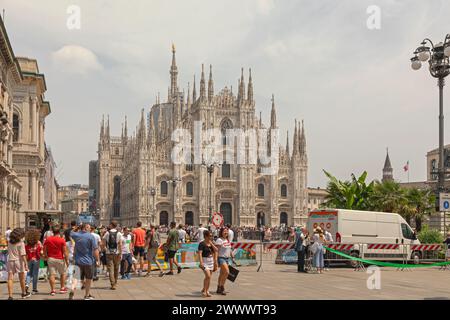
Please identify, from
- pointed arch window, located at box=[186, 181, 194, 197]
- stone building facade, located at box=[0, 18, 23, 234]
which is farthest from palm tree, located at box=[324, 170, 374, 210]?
pointed arch window, located at box=[186, 181, 194, 197]

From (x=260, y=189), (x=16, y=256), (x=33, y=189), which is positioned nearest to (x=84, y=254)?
(x=16, y=256)

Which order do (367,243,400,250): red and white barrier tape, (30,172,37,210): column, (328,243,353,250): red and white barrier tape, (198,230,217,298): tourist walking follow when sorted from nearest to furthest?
(198,230,217,298): tourist walking, (328,243,353,250): red and white barrier tape, (367,243,400,250): red and white barrier tape, (30,172,37,210): column

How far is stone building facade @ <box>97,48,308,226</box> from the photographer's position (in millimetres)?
75062

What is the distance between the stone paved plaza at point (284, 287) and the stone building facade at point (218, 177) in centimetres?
5467

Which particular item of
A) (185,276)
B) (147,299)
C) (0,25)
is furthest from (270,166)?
(147,299)

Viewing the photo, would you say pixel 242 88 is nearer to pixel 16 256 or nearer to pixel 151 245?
pixel 151 245

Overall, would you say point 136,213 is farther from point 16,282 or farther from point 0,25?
point 16,282

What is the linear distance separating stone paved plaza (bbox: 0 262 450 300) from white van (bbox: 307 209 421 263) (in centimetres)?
233

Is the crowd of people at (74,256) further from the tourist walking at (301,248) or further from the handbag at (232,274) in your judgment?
the tourist walking at (301,248)

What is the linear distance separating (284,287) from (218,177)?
209ft

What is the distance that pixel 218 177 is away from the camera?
79.0 m

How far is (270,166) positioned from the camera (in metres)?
80.4

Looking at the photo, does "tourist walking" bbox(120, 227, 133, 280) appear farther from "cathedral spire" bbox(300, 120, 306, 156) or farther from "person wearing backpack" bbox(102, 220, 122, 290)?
"cathedral spire" bbox(300, 120, 306, 156)

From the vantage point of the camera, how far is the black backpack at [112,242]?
15.1 meters
